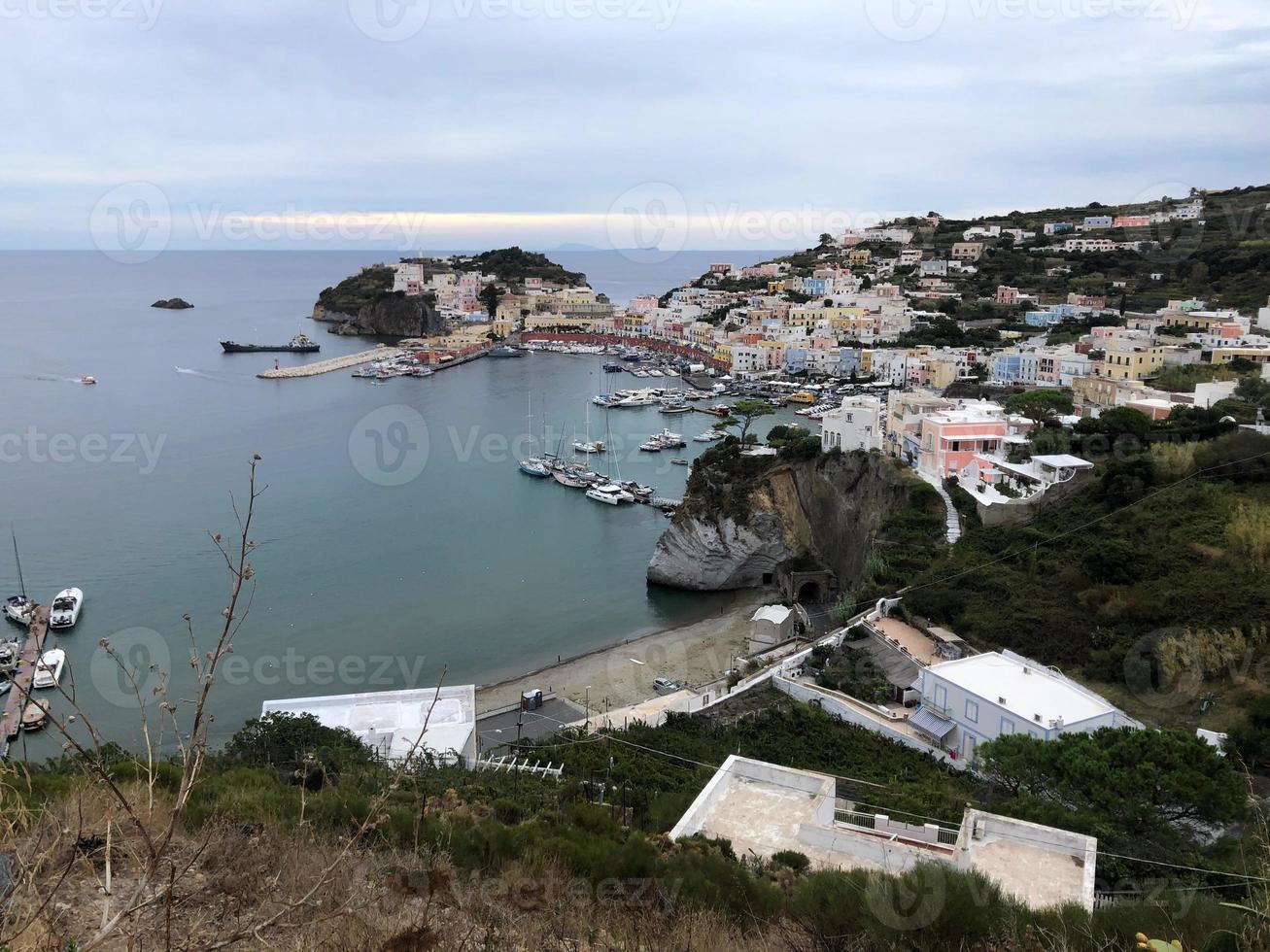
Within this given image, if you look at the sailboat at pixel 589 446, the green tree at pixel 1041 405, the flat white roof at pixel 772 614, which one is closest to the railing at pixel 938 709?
the flat white roof at pixel 772 614

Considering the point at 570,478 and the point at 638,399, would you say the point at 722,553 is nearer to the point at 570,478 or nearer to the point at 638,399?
the point at 570,478

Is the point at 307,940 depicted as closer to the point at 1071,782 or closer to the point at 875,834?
the point at 875,834

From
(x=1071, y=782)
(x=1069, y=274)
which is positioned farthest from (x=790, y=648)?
(x=1069, y=274)

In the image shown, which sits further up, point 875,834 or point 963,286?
point 963,286

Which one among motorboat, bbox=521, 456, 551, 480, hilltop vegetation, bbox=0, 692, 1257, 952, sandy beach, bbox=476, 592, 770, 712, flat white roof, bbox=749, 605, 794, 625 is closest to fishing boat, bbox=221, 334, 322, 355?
motorboat, bbox=521, 456, 551, 480

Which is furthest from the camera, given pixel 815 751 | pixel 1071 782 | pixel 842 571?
pixel 842 571

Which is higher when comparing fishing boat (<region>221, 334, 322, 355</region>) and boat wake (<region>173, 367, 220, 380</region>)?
fishing boat (<region>221, 334, 322, 355</region>)

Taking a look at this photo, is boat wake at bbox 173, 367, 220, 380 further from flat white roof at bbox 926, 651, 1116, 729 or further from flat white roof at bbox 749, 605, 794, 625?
flat white roof at bbox 926, 651, 1116, 729
